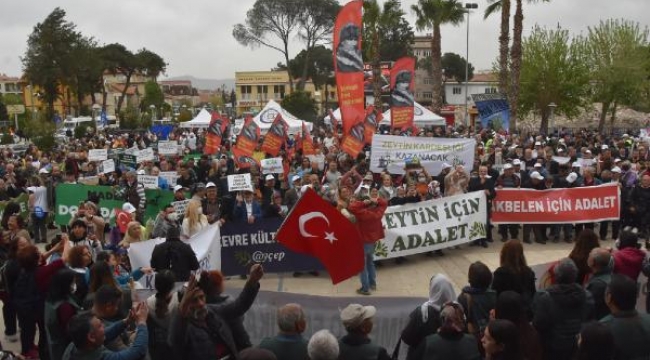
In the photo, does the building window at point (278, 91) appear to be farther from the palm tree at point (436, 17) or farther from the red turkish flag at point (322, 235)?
the red turkish flag at point (322, 235)

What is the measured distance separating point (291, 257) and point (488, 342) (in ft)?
20.2

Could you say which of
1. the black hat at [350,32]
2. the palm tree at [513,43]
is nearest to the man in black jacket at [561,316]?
the black hat at [350,32]

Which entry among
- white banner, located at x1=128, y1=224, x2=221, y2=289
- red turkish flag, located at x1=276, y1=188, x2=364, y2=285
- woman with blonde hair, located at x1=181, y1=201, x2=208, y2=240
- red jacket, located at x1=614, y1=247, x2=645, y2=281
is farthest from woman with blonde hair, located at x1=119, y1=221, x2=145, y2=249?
red jacket, located at x1=614, y1=247, x2=645, y2=281

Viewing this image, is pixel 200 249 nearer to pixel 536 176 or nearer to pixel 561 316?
pixel 561 316

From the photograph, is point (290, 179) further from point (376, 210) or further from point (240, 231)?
point (376, 210)

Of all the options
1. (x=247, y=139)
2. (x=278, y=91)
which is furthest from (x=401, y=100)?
(x=278, y=91)

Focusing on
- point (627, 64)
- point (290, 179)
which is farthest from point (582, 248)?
point (627, 64)

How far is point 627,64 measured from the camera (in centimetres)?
4144

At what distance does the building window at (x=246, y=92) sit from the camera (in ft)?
340

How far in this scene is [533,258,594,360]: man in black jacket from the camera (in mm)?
4652

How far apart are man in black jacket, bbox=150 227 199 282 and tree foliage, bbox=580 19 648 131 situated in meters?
39.7

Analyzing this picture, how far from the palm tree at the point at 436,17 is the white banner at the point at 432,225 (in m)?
22.1

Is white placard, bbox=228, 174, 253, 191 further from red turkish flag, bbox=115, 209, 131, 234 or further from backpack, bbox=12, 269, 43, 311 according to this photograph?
backpack, bbox=12, 269, 43, 311

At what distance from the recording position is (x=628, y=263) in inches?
227
